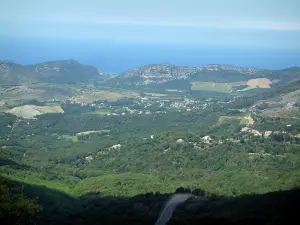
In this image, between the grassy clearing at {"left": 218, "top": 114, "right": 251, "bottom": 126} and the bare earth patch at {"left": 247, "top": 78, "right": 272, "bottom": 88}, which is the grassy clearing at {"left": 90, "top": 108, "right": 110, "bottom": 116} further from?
the bare earth patch at {"left": 247, "top": 78, "right": 272, "bottom": 88}

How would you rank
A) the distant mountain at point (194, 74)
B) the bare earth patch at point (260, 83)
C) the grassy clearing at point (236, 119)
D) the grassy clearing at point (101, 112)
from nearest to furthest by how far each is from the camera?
the grassy clearing at point (236, 119) → the grassy clearing at point (101, 112) → the bare earth patch at point (260, 83) → the distant mountain at point (194, 74)

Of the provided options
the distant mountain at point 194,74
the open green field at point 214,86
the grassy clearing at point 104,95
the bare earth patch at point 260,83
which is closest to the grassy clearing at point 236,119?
the grassy clearing at point 104,95

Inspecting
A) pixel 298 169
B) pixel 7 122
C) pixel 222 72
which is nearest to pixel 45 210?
pixel 298 169

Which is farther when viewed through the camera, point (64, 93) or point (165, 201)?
point (64, 93)

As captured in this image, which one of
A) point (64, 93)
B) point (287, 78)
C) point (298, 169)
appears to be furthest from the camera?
point (287, 78)

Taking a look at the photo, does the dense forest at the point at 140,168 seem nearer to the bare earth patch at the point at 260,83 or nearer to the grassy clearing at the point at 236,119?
the grassy clearing at the point at 236,119

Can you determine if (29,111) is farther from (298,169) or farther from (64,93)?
(298,169)

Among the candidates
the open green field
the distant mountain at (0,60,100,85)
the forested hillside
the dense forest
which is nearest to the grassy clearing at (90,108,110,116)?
the forested hillside
